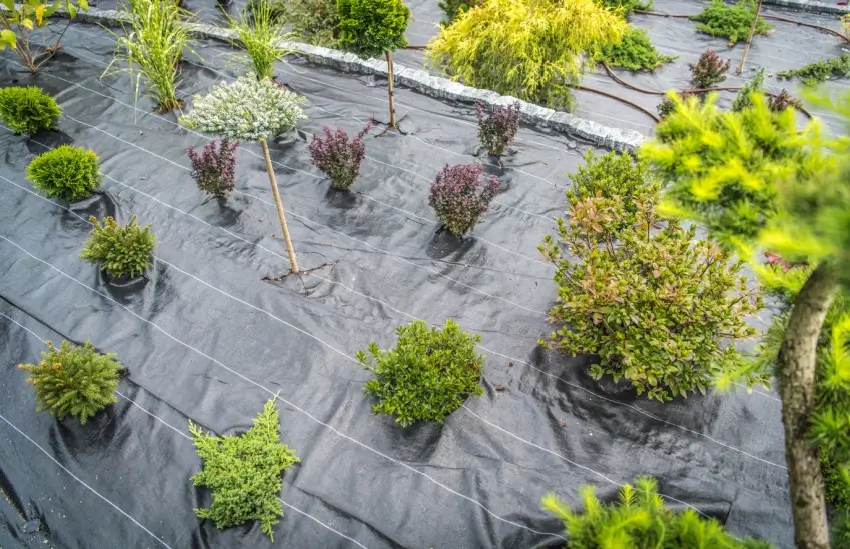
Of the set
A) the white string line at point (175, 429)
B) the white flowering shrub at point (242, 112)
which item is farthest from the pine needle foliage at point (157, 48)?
the white string line at point (175, 429)

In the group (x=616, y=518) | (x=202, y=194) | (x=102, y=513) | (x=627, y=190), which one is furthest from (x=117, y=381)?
(x=627, y=190)

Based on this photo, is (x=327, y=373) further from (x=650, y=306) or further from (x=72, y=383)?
(x=650, y=306)

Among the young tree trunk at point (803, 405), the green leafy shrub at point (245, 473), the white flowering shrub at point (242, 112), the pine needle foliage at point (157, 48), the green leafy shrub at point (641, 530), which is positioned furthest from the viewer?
the pine needle foliage at point (157, 48)

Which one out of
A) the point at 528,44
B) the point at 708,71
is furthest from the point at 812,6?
the point at 528,44

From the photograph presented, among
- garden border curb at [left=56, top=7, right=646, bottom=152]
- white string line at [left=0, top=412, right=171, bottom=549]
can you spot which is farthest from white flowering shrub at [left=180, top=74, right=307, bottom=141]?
white string line at [left=0, top=412, right=171, bottom=549]

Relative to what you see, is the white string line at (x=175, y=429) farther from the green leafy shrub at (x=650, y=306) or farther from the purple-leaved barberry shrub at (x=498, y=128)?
the purple-leaved barberry shrub at (x=498, y=128)
